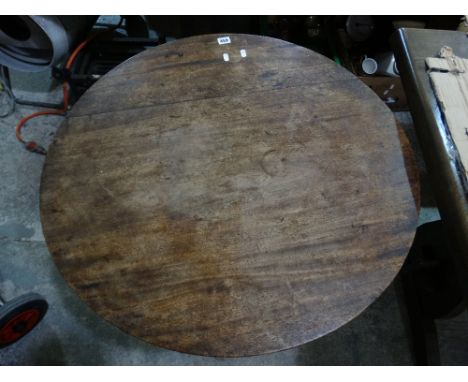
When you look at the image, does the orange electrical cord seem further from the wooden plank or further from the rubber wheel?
the wooden plank

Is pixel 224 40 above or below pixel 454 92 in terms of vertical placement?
above

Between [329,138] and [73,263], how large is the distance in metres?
0.87

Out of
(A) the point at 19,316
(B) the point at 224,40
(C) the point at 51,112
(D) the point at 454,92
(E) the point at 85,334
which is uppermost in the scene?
(B) the point at 224,40

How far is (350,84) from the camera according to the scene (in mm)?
1188

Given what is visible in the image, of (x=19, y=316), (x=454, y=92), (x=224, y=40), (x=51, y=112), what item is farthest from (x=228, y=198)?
(x=51, y=112)

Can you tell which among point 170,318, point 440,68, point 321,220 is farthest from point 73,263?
point 440,68

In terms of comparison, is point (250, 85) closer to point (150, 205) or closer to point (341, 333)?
point (150, 205)

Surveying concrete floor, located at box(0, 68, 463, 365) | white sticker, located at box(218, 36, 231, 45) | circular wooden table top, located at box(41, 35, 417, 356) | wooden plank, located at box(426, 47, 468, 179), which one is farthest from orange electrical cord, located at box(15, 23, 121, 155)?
wooden plank, located at box(426, 47, 468, 179)

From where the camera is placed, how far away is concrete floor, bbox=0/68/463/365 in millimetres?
1575

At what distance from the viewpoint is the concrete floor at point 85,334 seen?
158 centimetres

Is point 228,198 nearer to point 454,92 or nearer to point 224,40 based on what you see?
point 224,40

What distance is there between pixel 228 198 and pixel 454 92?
788 mm

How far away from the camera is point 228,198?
3.33ft

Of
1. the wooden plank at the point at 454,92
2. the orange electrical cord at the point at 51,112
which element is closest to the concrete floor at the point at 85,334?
the orange electrical cord at the point at 51,112
